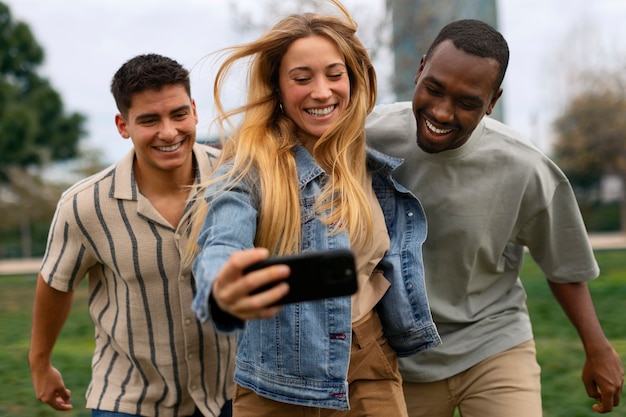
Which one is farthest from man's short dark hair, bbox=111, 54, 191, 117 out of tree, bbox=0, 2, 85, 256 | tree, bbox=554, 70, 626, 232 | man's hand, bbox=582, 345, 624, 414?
tree, bbox=554, 70, 626, 232

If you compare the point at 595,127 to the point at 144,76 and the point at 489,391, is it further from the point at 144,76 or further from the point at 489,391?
the point at 144,76

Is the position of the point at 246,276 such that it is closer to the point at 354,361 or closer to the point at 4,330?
the point at 354,361

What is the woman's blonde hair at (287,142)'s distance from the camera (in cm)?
273

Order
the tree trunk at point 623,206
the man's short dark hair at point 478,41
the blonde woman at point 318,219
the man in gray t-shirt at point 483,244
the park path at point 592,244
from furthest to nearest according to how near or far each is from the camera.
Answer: the tree trunk at point 623,206
the park path at point 592,244
the man in gray t-shirt at point 483,244
the man's short dark hair at point 478,41
the blonde woman at point 318,219

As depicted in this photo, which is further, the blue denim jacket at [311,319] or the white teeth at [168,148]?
the white teeth at [168,148]

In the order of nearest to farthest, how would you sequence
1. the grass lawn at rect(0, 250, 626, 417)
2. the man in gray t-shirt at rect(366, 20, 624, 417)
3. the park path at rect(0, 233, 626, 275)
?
the man in gray t-shirt at rect(366, 20, 624, 417) < the grass lawn at rect(0, 250, 626, 417) < the park path at rect(0, 233, 626, 275)

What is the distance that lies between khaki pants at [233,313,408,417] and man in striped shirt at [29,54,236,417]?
869mm

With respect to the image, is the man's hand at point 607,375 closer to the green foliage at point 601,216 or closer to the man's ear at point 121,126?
the man's ear at point 121,126

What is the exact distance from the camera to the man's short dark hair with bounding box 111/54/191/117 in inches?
146

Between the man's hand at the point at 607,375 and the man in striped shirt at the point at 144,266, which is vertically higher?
the man in striped shirt at the point at 144,266

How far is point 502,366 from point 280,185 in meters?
1.45

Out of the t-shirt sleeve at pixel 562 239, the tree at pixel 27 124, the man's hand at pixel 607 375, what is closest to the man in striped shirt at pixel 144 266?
the t-shirt sleeve at pixel 562 239

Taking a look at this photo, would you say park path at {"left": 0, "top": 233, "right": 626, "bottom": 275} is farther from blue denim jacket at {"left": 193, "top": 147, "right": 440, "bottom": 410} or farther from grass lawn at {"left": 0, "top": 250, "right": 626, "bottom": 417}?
blue denim jacket at {"left": 193, "top": 147, "right": 440, "bottom": 410}

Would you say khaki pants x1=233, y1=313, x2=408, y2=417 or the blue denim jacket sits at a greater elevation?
the blue denim jacket
